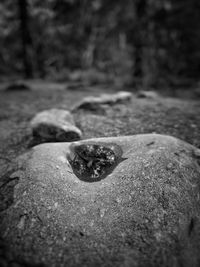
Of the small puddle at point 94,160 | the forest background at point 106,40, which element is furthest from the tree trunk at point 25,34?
the small puddle at point 94,160

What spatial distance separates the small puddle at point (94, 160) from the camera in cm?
177

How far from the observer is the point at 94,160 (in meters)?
1.84

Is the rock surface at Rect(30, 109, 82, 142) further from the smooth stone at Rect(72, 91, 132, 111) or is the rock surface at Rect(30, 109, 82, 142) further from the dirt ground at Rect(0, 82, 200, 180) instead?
the smooth stone at Rect(72, 91, 132, 111)

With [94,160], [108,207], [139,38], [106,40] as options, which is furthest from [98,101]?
[106,40]

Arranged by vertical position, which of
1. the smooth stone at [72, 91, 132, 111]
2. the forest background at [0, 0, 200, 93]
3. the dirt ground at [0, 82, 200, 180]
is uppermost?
the forest background at [0, 0, 200, 93]

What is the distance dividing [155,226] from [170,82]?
6.51 meters

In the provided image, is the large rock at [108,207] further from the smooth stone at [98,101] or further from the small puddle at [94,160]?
the smooth stone at [98,101]

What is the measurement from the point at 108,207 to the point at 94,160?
1.69 feet

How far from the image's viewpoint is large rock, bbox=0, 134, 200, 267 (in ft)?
3.86

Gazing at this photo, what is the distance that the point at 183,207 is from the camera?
1.39 metres

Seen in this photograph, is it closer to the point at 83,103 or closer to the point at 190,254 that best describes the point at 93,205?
the point at 190,254

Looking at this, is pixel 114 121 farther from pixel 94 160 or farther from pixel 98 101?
pixel 94 160

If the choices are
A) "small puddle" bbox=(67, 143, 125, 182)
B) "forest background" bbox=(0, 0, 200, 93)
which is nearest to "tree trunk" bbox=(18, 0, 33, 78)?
"forest background" bbox=(0, 0, 200, 93)

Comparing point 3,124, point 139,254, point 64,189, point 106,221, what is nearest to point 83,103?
point 3,124
